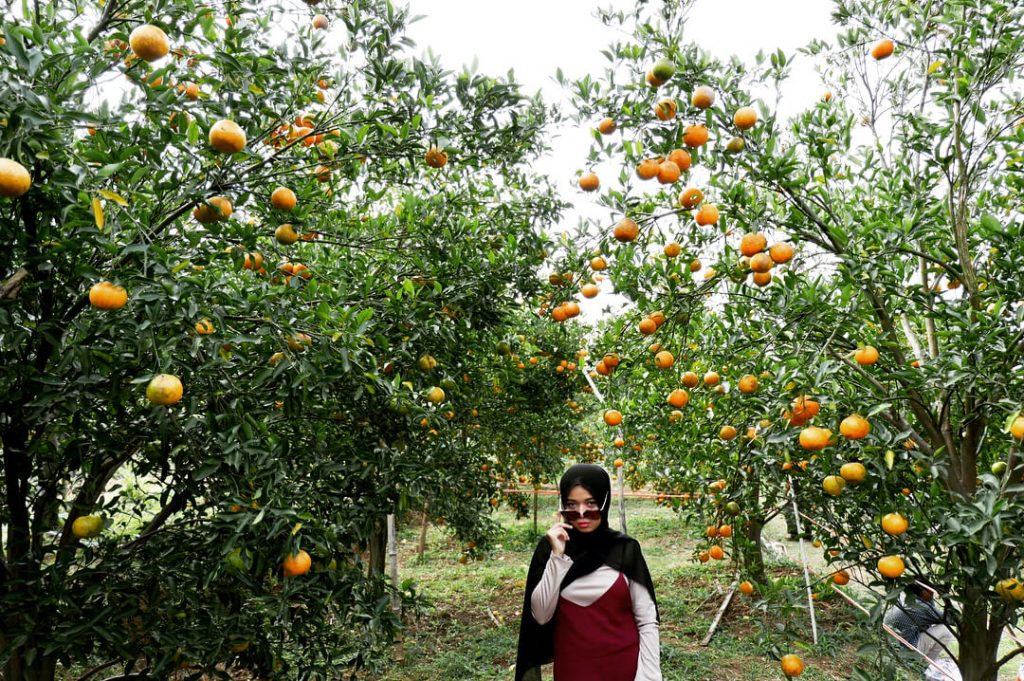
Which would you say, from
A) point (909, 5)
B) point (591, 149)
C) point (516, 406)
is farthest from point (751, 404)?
point (516, 406)

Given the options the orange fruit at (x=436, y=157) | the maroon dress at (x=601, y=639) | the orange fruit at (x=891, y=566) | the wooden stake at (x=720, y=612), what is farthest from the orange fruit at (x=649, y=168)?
the wooden stake at (x=720, y=612)

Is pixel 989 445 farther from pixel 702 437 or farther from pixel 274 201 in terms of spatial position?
pixel 274 201

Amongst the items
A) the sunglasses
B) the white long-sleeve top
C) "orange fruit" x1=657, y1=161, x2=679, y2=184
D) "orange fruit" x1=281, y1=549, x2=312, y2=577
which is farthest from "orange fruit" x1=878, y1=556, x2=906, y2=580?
"orange fruit" x1=281, y1=549, x2=312, y2=577

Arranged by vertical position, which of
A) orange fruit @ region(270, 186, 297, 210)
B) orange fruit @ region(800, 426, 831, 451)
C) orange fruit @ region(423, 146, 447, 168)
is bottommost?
orange fruit @ region(800, 426, 831, 451)

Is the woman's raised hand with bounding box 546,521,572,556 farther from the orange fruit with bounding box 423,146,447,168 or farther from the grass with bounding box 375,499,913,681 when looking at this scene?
the orange fruit with bounding box 423,146,447,168

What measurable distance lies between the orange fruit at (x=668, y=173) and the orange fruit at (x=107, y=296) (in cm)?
177

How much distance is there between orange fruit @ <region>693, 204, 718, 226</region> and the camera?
246cm

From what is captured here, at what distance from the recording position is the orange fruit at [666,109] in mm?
2187

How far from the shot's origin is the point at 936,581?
2158 mm

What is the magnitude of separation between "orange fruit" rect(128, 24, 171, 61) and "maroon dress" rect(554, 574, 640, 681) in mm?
2174

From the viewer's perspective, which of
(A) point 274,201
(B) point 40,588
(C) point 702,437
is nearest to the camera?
(B) point 40,588

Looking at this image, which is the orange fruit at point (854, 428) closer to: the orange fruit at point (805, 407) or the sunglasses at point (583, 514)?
the orange fruit at point (805, 407)

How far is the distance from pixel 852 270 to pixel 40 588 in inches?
111

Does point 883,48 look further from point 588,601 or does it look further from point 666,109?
point 588,601
